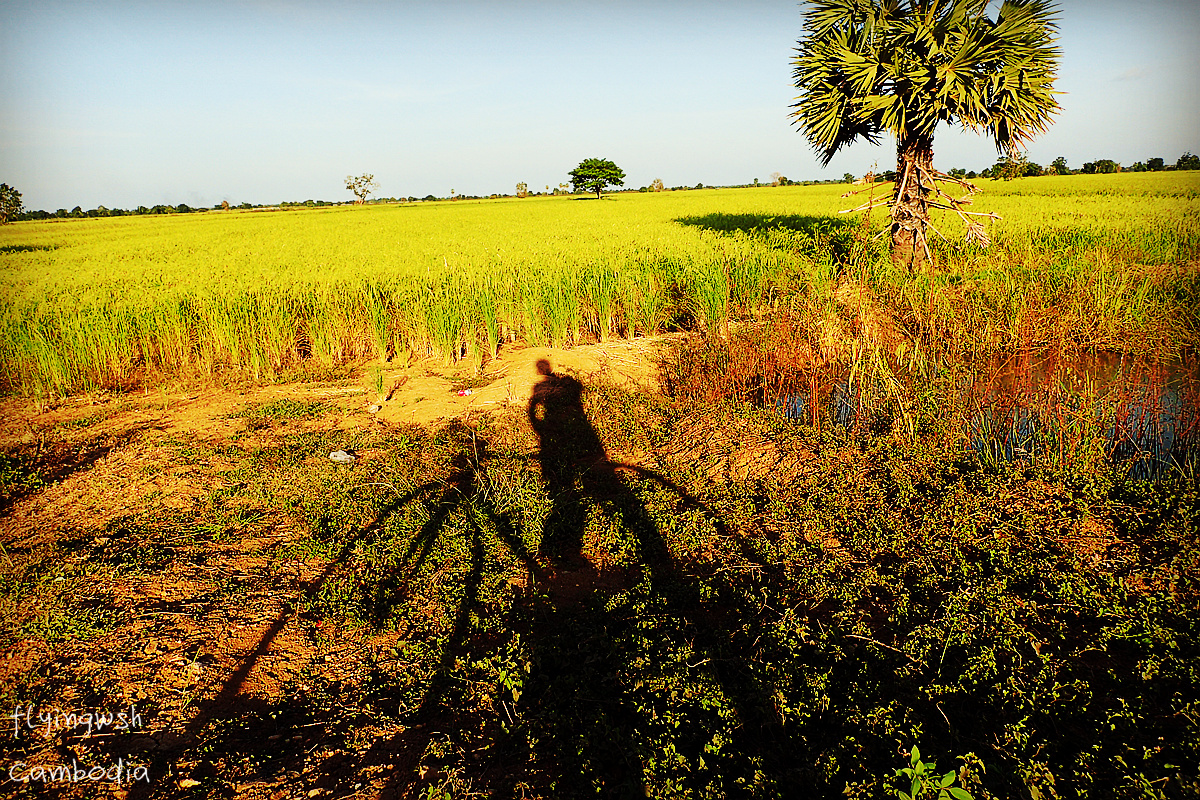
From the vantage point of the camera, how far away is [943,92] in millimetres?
8062

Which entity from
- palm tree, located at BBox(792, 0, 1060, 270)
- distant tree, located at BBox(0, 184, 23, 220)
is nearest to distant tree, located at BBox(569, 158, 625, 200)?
distant tree, located at BBox(0, 184, 23, 220)

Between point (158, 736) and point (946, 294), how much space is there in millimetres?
7356

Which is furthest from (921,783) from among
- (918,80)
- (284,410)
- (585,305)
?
(918,80)

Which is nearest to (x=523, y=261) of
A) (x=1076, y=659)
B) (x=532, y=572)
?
(x=532, y=572)

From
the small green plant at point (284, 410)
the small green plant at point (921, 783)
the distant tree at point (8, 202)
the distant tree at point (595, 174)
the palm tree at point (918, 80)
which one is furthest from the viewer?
the distant tree at point (595, 174)

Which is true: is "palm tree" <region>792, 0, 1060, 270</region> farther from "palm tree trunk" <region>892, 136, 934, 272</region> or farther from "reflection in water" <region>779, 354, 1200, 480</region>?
"reflection in water" <region>779, 354, 1200, 480</region>

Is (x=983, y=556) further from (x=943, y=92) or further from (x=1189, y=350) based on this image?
(x=943, y=92)

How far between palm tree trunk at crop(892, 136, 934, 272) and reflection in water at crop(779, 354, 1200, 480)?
421cm

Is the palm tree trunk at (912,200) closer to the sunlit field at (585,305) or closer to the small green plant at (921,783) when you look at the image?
the sunlit field at (585,305)

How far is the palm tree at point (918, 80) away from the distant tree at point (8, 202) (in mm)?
41232

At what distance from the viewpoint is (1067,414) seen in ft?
13.6

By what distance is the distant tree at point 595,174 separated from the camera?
76.5 metres

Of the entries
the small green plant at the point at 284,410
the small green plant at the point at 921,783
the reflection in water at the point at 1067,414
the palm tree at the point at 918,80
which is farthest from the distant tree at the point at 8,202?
the small green plant at the point at 921,783

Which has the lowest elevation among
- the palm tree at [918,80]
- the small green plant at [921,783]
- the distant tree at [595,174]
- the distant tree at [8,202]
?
the small green plant at [921,783]
